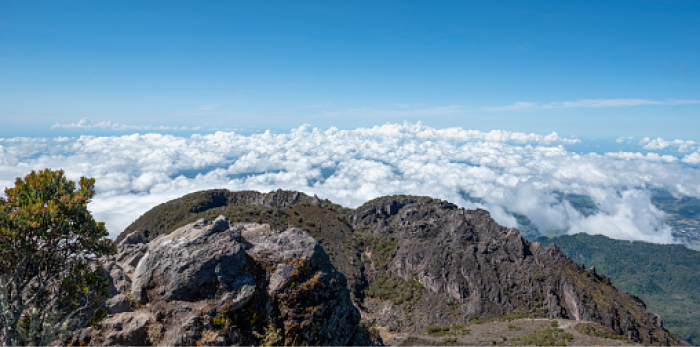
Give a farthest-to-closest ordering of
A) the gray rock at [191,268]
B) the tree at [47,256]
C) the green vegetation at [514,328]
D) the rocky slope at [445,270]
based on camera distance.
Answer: the rocky slope at [445,270]
the green vegetation at [514,328]
the gray rock at [191,268]
the tree at [47,256]

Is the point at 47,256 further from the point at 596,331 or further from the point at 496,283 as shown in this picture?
the point at 496,283

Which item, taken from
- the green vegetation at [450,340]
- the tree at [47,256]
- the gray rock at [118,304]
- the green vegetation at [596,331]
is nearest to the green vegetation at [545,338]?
the green vegetation at [596,331]

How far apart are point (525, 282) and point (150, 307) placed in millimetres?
84235

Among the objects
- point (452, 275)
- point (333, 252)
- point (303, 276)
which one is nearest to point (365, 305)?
point (333, 252)

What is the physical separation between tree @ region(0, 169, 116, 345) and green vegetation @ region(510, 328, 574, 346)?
4983cm

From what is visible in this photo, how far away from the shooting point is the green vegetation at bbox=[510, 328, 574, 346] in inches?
1683

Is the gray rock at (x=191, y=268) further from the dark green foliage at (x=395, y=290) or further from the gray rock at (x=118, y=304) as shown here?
the dark green foliage at (x=395, y=290)

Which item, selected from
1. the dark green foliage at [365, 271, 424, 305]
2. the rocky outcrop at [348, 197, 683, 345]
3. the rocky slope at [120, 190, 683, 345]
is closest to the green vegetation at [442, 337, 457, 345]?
the rocky slope at [120, 190, 683, 345]

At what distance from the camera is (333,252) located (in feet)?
304

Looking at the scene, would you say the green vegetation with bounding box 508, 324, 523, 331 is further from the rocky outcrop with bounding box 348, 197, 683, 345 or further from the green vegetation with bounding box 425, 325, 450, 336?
the rocky outcrop with bounding box 348, 197, 683, 345

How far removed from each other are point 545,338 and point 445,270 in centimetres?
3952

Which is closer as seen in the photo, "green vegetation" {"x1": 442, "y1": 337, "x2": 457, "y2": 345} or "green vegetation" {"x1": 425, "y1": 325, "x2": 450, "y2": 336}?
"green vegetation" {"x1": 442, "y1": 337, "x2": 457, "y2": 345}

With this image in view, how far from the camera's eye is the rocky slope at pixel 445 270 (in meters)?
69.9

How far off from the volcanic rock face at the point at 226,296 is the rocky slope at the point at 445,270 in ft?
180
